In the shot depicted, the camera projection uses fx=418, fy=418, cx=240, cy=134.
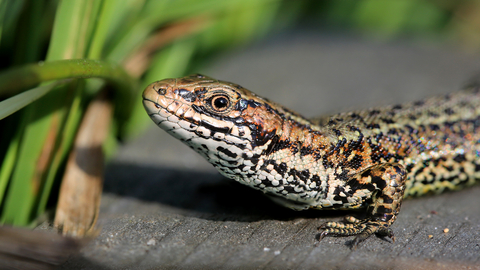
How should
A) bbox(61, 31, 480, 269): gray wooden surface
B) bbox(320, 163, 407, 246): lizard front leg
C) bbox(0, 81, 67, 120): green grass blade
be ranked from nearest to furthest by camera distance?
bbox(0, 81, 67, 120): green grass blade → bbox(61, 31, 480, 269): gray wooden surface → bbox(320, 163, 407, 246): lizard front leg

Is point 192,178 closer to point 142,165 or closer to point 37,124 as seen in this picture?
point 142,165

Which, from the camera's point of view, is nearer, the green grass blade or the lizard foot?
the green grass blade

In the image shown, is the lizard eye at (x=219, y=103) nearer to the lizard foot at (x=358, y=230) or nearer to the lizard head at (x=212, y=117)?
the lizard head at (x=212, y=117)

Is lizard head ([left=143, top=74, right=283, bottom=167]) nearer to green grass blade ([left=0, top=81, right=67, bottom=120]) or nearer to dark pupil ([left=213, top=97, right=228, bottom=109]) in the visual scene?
dark pupil ([left=213, top=97, right=228, bottom=109])

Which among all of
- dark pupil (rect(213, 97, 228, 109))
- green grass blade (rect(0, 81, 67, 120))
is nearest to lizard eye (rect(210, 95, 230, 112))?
dark pupil (rect(213, 97, 228, 109))

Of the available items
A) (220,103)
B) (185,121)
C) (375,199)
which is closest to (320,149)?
(375,199)

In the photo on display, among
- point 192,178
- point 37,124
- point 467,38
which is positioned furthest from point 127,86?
point 467,38

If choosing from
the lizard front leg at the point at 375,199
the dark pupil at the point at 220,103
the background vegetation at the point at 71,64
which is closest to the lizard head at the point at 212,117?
the dark pupil at the point at 220,103
